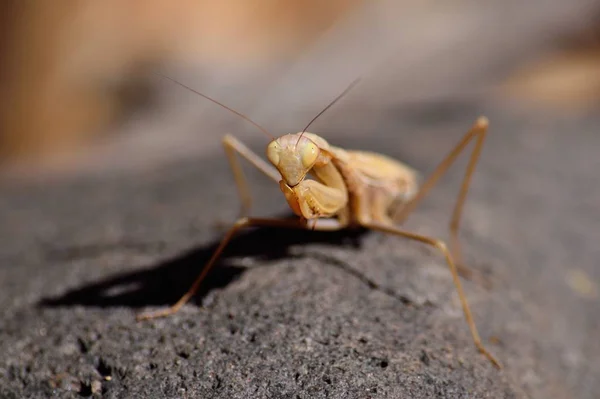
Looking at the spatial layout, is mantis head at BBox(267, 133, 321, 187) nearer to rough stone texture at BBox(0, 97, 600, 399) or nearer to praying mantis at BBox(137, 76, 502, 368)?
praying mantis at BBox(137, 76, 502, 368)

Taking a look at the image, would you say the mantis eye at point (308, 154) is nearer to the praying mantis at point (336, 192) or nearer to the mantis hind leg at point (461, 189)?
the praying mantis at point (336, 192)

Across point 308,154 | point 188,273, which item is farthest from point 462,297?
point 188,273

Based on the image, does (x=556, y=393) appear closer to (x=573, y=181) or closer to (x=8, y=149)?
(x=573, y=181)

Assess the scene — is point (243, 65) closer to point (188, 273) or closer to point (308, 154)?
point (188, 273)

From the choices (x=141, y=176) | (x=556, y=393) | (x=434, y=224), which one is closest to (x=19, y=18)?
(x=141, y=176)

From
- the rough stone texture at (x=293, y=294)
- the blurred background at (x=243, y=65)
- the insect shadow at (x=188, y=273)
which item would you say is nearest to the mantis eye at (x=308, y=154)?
the rough stone texture at (x=293, y=294)

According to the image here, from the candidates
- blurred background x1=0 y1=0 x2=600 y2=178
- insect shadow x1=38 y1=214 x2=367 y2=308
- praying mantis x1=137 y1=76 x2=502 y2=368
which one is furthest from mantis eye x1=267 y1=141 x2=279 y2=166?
blurred background x1=0 y1=0 x2=600 y2=178

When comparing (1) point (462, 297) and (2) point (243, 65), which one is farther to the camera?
(2) point (243, 65)
